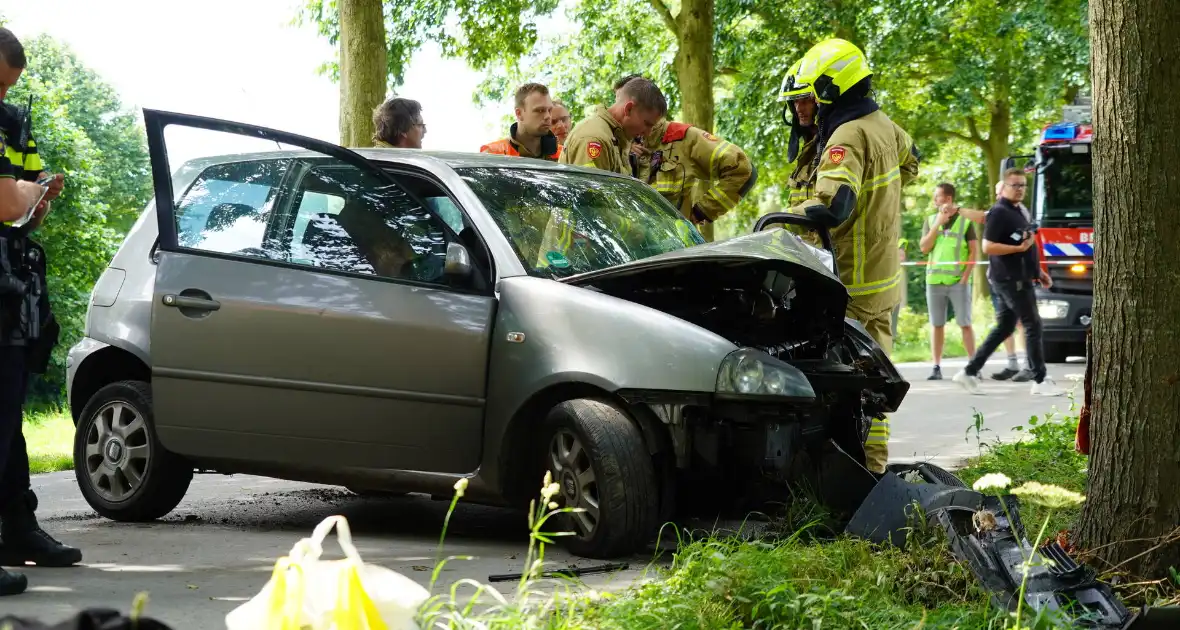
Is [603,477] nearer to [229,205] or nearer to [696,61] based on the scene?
[229,205]

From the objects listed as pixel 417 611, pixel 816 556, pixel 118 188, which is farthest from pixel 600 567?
pixel 118 188

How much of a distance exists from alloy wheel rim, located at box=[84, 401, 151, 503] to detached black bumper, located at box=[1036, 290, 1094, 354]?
12298mm

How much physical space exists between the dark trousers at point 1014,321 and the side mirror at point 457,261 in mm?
8771

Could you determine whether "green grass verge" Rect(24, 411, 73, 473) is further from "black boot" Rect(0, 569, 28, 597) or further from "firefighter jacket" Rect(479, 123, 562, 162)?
"firefighter jacket" Rect(479, 123, 562, 162)

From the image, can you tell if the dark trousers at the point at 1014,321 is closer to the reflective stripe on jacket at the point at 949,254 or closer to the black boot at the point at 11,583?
the reflective stripe on jacket at the point at 949,254

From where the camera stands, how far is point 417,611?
185cm

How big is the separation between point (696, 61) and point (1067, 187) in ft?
15.1

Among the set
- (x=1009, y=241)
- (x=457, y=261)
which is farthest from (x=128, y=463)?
(x=1009, y=241)

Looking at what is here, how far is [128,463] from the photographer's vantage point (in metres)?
6.21

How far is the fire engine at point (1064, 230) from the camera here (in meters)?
16.3

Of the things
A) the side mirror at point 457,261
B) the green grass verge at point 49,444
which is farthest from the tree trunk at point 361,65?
the side mirror at point 457,261

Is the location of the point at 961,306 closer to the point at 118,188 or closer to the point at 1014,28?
the point at 1014,28

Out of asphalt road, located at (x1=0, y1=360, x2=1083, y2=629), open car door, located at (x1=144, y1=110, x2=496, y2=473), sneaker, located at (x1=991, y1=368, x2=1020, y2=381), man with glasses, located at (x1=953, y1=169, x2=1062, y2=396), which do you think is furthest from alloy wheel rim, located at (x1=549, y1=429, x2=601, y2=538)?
sneaker, located at (x1=991, y1=368, x2=1020, y2=381)

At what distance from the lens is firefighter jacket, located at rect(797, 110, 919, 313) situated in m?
6.67
